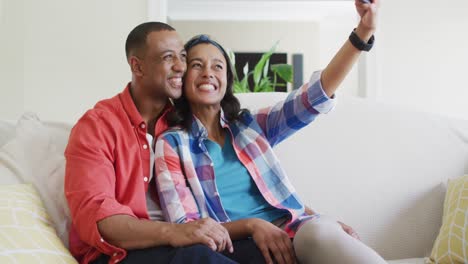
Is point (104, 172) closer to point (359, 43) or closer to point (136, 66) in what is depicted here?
point (136, 66)

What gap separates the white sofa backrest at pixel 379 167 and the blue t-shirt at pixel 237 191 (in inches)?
12.9

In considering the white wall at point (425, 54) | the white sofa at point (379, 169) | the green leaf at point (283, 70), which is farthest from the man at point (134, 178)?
the white wall at point (425, 54)

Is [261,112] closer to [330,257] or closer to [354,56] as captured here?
[354,56]

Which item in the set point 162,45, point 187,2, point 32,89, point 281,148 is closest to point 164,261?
point 162,45

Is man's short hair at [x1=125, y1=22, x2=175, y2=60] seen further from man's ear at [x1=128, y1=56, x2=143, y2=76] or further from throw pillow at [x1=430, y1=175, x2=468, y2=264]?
throw pillow at [x1=430, y1=175, x2=468, y2=264]

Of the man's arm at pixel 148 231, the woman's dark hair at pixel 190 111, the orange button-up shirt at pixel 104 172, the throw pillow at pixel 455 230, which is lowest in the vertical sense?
the throw pillow at pixel 455 230

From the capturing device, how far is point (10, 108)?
8.31 ft

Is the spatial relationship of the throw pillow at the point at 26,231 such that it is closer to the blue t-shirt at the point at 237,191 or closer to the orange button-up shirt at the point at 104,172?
the orange button-up shirt at the point at 104,172

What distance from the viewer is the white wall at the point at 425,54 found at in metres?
3.35

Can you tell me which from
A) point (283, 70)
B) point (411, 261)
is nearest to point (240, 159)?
point (411, 261)

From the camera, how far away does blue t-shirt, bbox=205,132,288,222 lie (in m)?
1.29

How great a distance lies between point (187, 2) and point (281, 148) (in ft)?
15.8

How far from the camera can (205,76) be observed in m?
1.38

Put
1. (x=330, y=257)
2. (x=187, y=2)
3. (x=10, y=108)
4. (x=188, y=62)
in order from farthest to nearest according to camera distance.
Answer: (x=187, y=2) < (x=10, y=108) < (x=188, y=62) < (x=330, y=257)
